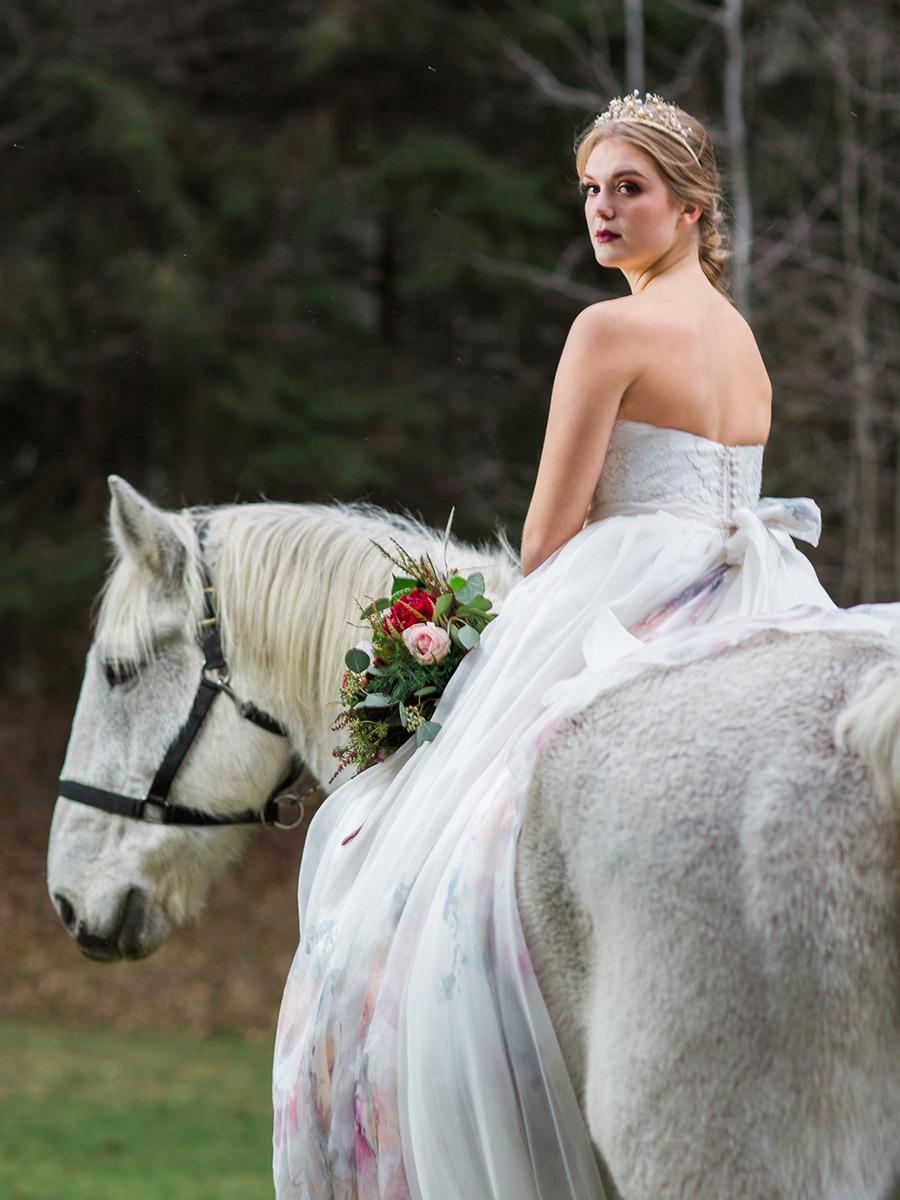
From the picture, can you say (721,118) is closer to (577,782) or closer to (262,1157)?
(262,1157)

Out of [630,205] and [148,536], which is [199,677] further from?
[630,205]

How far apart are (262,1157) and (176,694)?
4525 mm

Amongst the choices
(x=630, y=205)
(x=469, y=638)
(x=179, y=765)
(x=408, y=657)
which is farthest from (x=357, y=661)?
(x=630, y=205)

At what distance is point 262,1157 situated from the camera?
672 centimetres

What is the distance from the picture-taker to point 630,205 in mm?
2340

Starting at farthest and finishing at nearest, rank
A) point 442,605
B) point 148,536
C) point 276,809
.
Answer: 1. point 276,809
2. point 148,536
3. point 442,605

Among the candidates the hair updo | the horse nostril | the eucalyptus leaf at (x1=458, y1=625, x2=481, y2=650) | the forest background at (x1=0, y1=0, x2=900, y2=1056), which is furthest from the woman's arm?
the forest background at (x1=0, y1=0, x2=900, y2=1056)

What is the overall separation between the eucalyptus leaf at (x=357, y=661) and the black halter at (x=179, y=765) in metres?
0.55

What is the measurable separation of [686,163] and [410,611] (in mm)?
959

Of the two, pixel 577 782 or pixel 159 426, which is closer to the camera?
pixel 577 782

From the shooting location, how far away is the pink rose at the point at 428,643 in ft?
7.86

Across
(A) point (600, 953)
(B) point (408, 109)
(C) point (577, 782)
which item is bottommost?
(A) point (600, 953)

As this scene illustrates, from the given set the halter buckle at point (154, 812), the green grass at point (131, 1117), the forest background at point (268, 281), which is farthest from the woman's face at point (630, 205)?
the forest background at point (268, 281)

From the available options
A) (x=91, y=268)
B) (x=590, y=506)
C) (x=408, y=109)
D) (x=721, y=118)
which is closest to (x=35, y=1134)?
(x=590, y=506)
